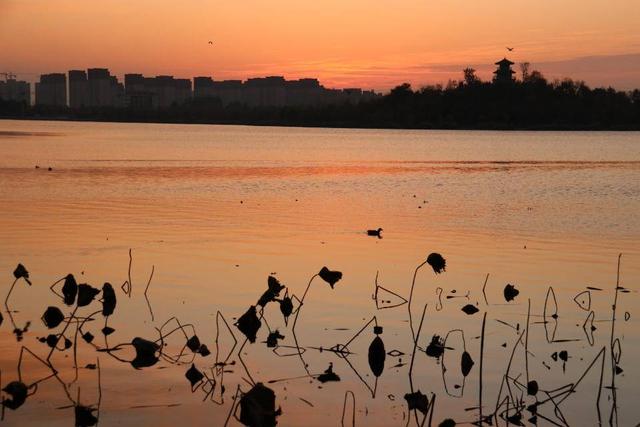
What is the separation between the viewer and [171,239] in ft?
64.3

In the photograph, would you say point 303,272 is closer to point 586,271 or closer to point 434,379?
point 586,271

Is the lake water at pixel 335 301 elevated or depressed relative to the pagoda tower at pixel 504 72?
depressed

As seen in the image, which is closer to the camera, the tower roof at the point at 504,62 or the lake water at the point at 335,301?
the lake water at the point at 335,301

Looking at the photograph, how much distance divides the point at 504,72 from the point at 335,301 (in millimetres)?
172144

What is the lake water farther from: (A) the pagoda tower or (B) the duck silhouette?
(A) the pagoda tower

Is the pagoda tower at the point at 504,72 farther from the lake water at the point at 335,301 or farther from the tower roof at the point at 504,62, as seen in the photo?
the lake water at the point at 335,301

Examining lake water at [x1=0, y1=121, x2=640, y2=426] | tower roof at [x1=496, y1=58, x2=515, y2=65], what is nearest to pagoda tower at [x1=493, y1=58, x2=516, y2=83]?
tower roof at [x1=496, y1=58, x2=515, y2=65]

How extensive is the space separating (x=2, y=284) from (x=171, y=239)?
629 centimetres

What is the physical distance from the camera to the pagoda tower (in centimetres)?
17738

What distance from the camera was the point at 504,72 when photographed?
7067 inches

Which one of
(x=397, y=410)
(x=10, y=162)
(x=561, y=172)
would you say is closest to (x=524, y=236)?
(x=397, y=410)

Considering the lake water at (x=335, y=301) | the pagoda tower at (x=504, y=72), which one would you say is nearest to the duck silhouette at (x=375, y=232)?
the lake water at (x=335, y=301)

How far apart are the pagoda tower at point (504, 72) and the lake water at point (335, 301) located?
148185 mm

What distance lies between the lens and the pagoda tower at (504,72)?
582ft
